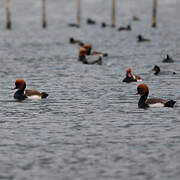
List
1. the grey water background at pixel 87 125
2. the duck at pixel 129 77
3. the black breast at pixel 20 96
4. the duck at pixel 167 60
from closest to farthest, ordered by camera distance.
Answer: the grey water background at pixel 87 125 → the black breast at pixel 20 96 → the duck at pixel 129 77 → the duck at pixel 167 60

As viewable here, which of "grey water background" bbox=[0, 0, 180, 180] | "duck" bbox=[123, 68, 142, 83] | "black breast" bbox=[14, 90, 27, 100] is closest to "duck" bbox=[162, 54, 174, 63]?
"grey water background" bbox=[0, 0, 180, 180]

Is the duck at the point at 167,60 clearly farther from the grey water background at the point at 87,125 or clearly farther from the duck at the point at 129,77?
the duck at the point at 129,77

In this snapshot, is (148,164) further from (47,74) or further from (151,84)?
(47,74)

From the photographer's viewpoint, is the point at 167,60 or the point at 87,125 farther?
the point at 167,60

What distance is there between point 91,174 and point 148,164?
1510 mm

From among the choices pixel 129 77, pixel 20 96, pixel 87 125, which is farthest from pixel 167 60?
pixel 87 125

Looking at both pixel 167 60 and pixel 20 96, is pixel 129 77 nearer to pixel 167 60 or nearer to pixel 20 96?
pixel 20 96

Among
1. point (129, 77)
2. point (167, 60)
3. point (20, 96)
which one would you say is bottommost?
point (20, 96)

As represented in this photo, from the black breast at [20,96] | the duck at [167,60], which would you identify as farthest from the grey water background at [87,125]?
the duck at [167,60]

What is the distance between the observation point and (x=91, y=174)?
1320cm

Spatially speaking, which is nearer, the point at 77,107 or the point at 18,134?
the point at 18,134

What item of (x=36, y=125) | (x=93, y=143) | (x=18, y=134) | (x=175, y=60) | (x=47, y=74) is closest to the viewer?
(x=93, y=143)

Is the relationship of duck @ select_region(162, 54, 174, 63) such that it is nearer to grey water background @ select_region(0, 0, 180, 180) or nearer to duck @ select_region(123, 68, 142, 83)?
grey water background @ select_region(0, 0, 180, 180)

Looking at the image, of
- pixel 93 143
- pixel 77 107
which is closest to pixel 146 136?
pixel 93 143
